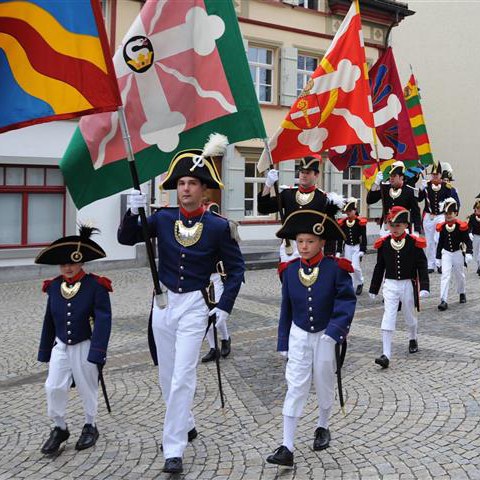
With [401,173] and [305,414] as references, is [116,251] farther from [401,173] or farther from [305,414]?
[305,414]

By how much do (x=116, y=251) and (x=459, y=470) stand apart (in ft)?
41.3

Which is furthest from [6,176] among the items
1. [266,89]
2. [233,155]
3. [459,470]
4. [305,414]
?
[459,470]

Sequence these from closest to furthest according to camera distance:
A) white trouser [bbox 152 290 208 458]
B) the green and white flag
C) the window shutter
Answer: white trouser [bbox 152 290 208 458]
the green and white flag
the window shutter

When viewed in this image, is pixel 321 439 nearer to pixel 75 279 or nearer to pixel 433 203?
pixel 75 279

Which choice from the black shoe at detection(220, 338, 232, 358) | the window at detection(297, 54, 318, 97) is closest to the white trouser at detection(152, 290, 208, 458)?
the black shoe at detection(220, 338, 232, 358)

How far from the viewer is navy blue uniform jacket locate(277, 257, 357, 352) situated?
4387 mm

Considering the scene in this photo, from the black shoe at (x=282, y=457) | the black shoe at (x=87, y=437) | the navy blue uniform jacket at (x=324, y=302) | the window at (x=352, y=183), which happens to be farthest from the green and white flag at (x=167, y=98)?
the window at (x=352, y=183)

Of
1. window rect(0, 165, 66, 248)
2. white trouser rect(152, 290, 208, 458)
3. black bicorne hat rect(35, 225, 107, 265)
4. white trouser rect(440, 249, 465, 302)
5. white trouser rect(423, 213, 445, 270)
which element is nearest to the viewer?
white trouser rect(152, 290, 208, 458)

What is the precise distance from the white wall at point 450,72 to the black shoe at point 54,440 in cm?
2382

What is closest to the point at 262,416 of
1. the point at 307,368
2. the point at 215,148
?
the point at 307,368

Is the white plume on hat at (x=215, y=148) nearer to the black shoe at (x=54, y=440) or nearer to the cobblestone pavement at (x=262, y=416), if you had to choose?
the cobblestone pavement at (x=262, y=416)

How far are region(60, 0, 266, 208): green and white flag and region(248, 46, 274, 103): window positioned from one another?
13904mm

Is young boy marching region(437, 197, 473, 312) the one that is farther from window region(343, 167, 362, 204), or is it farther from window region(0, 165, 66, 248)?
window region(343, 167, 362, 204)

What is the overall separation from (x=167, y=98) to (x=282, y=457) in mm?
3076
